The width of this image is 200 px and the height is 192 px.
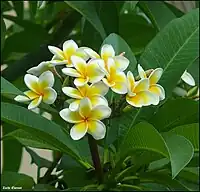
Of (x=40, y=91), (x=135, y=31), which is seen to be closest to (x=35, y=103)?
(x=40, y=91)

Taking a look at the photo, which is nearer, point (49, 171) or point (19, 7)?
point (49, 171)

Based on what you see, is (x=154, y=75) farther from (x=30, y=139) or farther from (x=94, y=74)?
(x=30, y=139)

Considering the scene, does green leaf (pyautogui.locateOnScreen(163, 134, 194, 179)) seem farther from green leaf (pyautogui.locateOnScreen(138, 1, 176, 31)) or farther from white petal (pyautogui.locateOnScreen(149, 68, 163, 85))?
green leaf (pyautogui.locateOnScreen(138, 1, 176, 31))

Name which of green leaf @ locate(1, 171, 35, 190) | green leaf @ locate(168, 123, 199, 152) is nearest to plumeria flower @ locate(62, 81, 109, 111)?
green leaf @ locate(168, 123, 199, 152)

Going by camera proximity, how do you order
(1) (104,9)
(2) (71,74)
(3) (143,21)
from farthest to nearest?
(3) (143,21) < (1) (104,9) < (2) (71,74)

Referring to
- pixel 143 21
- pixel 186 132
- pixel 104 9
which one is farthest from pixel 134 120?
pixel 143 21

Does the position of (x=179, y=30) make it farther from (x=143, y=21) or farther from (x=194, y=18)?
(x=143, y=21)

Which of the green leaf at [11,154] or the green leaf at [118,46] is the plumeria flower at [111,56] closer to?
the green leaf at [118,46]
